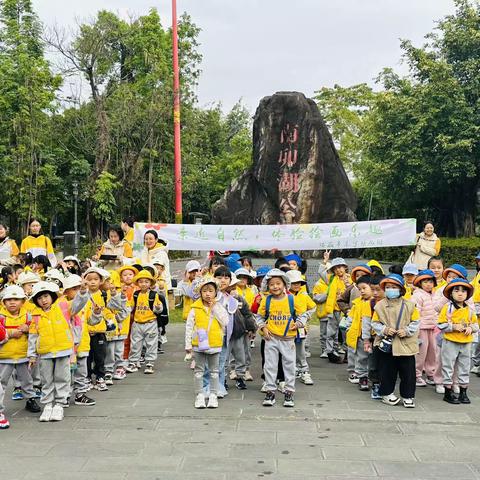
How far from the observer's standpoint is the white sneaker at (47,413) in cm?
527

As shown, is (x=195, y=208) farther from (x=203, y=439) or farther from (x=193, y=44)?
(x=203, y=439)

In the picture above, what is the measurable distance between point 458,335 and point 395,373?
777 mm

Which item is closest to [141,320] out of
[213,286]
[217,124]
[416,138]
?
[213,286]

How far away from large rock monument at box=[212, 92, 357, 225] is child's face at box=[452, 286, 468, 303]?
30.8 feet

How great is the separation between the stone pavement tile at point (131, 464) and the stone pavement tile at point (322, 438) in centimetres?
95

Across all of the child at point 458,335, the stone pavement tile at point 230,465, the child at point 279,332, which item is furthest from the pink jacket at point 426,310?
the stone pavement tile at point 230,465

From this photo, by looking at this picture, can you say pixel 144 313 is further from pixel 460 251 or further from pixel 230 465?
pixel 460 251

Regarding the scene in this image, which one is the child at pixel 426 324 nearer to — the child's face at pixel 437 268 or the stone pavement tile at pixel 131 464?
the child's face at pixel 437 268

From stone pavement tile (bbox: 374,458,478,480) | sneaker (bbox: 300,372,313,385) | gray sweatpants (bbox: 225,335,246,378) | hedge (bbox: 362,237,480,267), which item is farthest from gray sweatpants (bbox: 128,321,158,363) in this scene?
hedge (bbox: 362,237,480,267)

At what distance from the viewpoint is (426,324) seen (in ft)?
21.6

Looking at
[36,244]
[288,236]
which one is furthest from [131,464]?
[288,236]

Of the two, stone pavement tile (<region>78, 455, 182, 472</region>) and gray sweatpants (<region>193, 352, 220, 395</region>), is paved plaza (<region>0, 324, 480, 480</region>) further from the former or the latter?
gray sweatpants (<region>193, 352, 220, 395</region>)

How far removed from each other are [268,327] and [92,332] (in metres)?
1.93

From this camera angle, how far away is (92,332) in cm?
628
